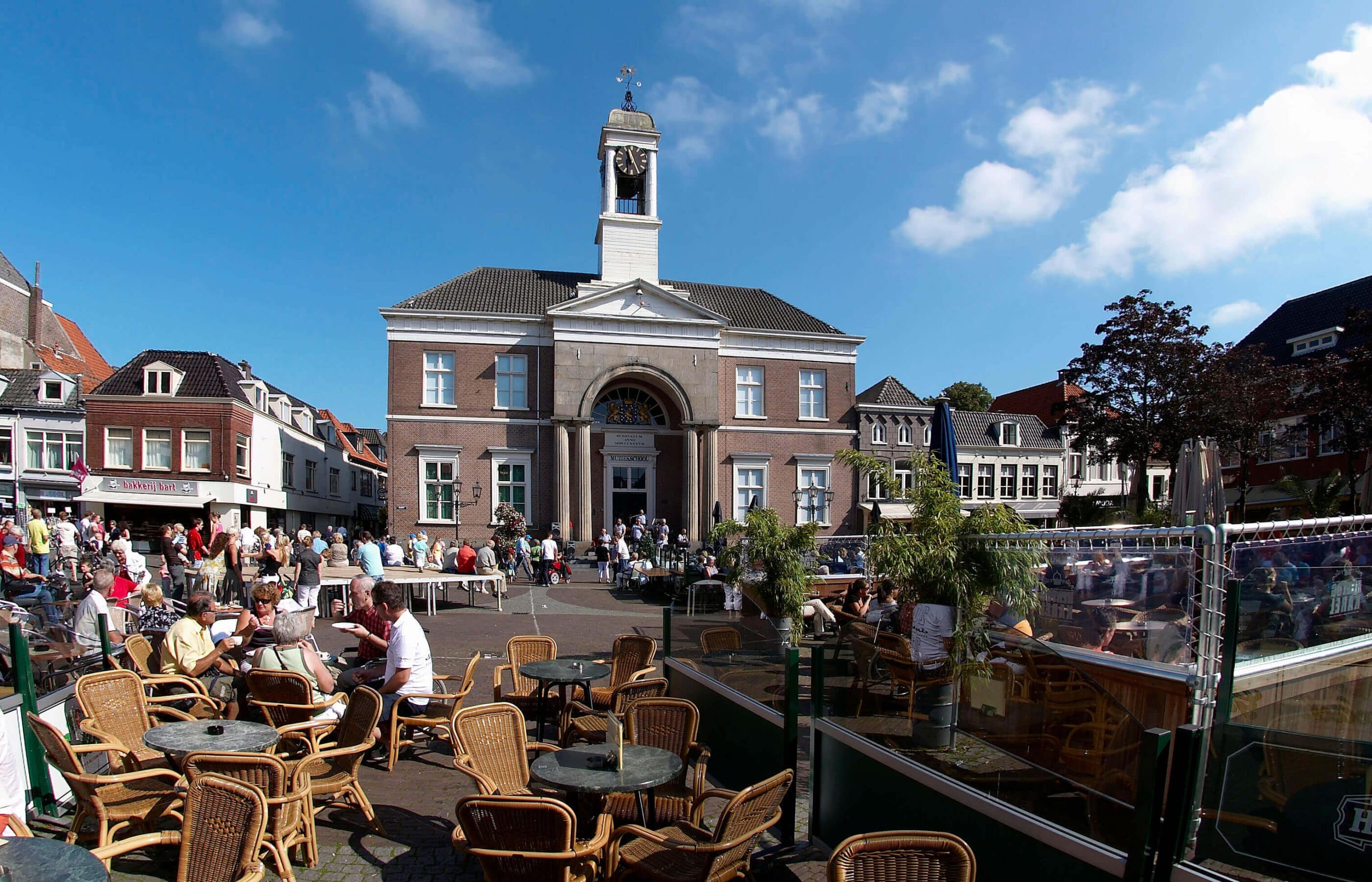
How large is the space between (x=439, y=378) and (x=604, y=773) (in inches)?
1129

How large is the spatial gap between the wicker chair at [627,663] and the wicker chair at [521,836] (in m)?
3.95

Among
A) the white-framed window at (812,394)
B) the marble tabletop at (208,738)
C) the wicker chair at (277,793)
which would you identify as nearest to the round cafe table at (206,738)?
the marble tabletop at (208,738)

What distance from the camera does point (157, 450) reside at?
32.0 m

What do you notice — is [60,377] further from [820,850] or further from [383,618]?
[820,850]

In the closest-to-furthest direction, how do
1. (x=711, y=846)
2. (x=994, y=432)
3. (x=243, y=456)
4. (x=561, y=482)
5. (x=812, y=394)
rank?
(x=711, y=846) < (x=561, y=482) < (x=243, y=456) < (x=812, y=394) < (x=994, y=432)

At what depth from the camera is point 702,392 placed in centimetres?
3275

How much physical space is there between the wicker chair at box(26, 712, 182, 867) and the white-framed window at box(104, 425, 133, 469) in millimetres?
32396

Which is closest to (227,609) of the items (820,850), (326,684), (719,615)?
(326,684)

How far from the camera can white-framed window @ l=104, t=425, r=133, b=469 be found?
3161cm

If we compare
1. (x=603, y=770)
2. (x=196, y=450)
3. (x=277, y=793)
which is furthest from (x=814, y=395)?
(x=277, y=793)

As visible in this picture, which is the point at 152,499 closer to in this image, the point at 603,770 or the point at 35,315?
the point at 35,315

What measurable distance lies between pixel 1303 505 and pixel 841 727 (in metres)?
26.7

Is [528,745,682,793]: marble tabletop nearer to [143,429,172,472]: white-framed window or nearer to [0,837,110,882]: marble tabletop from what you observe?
[0,837,110,882]: marble tabletop

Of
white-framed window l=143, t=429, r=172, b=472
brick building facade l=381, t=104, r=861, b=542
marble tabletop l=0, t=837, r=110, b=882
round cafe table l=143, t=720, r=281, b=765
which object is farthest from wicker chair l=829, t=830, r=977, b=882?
white-framed window l=143, t=429, r=172, b=472
